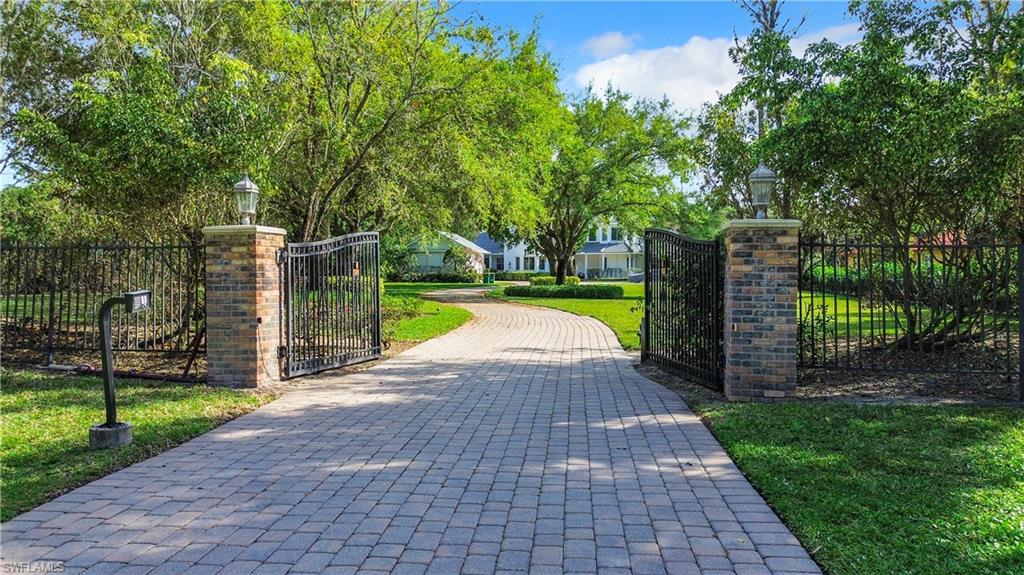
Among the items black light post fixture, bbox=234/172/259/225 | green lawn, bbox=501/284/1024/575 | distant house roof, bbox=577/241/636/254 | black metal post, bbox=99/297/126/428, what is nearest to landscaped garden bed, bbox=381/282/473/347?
black light post fixture, bbox=234/172/259/225

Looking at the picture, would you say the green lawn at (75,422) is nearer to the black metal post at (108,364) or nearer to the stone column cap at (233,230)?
the black metal post at (108,364)

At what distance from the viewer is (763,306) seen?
21.6 ft

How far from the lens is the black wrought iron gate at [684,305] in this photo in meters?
7.27

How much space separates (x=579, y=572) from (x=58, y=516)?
3011mm

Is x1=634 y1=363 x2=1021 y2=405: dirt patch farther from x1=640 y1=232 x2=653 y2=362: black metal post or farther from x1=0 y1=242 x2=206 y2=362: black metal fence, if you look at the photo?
x1=0 y1=242 x2=206 y2=362: black metal fence

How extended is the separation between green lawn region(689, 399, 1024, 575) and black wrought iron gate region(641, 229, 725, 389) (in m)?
1.22

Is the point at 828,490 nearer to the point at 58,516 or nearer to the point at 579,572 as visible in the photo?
the point at 579,572

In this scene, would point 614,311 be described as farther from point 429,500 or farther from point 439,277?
point 439,277

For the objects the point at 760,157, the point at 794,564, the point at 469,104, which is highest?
the point at 469,104

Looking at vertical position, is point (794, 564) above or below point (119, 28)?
below

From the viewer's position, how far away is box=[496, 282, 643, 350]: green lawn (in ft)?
42.1

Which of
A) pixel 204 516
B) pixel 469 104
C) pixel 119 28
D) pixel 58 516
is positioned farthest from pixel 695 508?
pixel 119 28

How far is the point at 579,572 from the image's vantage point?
9.66ft

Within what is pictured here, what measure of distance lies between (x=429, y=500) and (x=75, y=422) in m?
3.83
